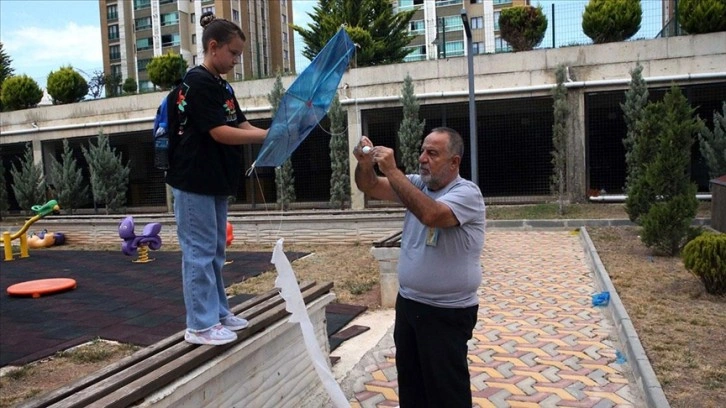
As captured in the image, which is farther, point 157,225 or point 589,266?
point 157,225

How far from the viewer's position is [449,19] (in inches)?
1859

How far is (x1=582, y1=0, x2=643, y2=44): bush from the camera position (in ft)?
49.3

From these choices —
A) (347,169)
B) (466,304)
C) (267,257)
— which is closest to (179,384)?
(466,304)

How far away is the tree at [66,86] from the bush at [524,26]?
51.4 feet

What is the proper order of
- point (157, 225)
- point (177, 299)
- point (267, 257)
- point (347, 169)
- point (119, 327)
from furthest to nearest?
point (347, 169)
point (157, 225)
point (267, 257)
point (177, 299)
point (119, 327)

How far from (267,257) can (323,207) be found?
7.00 m

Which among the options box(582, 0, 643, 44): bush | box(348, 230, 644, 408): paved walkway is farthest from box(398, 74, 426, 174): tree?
box(348, 230, 644, 408): paved walkway

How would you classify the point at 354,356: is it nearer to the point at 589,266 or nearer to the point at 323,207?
the point at 589,266

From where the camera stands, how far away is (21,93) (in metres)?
21.7

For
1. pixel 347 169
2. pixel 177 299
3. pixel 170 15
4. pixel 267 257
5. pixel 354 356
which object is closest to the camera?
pixel 354 356

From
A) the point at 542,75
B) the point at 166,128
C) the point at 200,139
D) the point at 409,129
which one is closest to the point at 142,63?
the point at 409,129

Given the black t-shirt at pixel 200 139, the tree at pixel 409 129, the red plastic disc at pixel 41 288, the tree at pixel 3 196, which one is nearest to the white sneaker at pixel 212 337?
the black t-shirt at pixel 200 139

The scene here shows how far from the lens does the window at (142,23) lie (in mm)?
55406

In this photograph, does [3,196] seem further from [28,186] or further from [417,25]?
[417,25]
